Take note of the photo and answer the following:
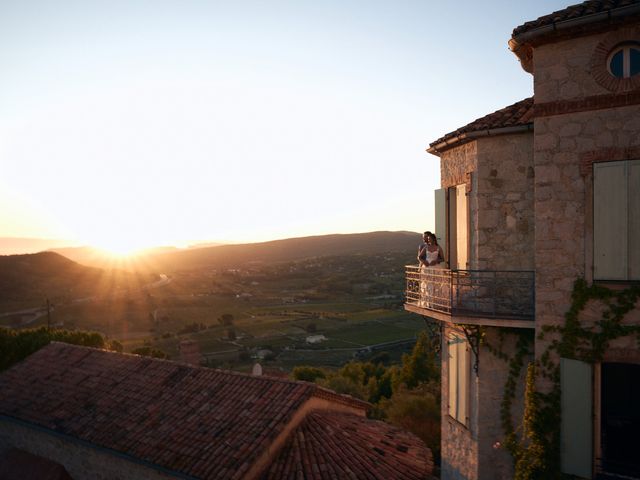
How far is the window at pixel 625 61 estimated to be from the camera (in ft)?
28.0

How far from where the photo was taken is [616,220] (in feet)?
27.9

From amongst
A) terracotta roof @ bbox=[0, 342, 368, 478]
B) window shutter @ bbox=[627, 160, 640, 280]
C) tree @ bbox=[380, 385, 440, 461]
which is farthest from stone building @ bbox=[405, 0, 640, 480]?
tree @ bbox=[380, 385, 440, 461]

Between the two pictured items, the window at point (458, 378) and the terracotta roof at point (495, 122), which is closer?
the terracotta roof at point (495, 122)

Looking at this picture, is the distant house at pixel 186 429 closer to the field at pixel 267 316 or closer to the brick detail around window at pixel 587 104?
the brick detail around window at pixel 587 104

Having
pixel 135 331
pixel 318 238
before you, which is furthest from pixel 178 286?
pixel 318 238

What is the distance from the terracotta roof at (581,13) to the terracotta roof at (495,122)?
6.06 feet

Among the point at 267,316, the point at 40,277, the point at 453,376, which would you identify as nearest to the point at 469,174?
the point at 453,376

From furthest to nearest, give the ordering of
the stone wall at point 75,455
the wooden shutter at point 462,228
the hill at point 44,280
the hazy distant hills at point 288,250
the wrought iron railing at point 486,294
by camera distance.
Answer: the hazy distant hills at point 288,250
the hill at point 44,280
the stone wall at point 75,455
the wooden shutter at point 462,228
the wrought iron railing at point 486,294

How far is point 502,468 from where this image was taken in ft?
35.1

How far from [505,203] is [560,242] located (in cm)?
180

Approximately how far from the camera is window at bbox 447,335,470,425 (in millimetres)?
11539

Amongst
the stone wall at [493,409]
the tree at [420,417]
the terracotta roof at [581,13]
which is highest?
the terracotta roof at [581,13]

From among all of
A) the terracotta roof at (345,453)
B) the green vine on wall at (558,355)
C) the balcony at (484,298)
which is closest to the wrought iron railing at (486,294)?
the balcony at (484,298)

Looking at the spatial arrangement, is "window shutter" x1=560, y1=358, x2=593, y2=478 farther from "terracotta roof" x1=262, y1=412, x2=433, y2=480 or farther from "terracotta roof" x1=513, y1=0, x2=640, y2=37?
"terracotta roof" x1=513, y1=0, x2=640, y2=37
